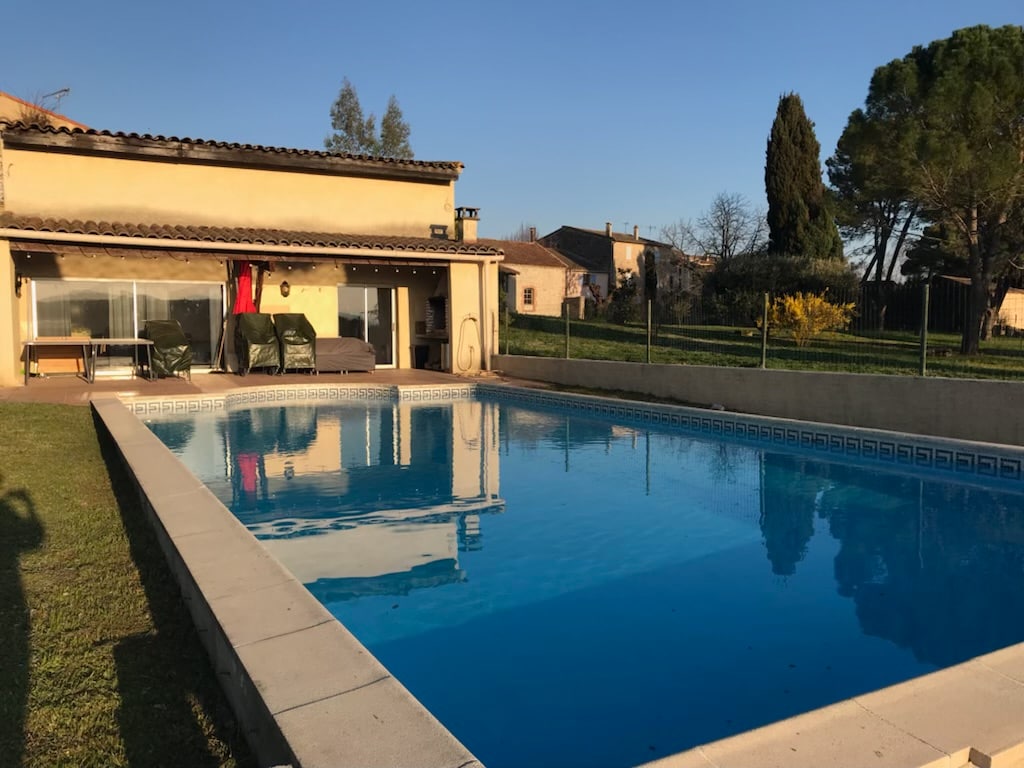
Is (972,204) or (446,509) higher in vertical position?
(972,204)

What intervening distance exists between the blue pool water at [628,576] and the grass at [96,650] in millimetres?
1055

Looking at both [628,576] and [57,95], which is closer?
[628,576]

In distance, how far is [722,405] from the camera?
38.3 ft

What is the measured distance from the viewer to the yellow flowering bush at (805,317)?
50.6 ft

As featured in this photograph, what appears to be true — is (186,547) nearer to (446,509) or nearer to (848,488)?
(446,509)

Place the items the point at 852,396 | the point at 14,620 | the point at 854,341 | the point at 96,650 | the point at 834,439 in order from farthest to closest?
1. the point at 854,341
2. the point at 852,396
3. the point at 834,439
4. the point at 14,620
5. the point at 96,650

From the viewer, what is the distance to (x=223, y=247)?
14359mm

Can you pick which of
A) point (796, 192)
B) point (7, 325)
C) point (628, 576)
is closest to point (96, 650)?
point (628, 576)

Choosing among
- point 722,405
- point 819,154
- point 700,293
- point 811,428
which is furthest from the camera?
point 819,154

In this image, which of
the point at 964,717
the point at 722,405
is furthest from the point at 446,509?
the point at 722,405

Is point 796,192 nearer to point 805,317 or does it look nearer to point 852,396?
point 805,317

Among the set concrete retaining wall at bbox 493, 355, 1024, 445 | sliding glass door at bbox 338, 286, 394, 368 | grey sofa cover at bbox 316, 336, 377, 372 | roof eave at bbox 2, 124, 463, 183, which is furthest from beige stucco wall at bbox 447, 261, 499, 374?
concrete retaining wall at bbox 493, 355, 1024, 445

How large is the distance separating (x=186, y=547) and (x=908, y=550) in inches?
197

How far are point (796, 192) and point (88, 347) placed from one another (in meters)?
28.4
